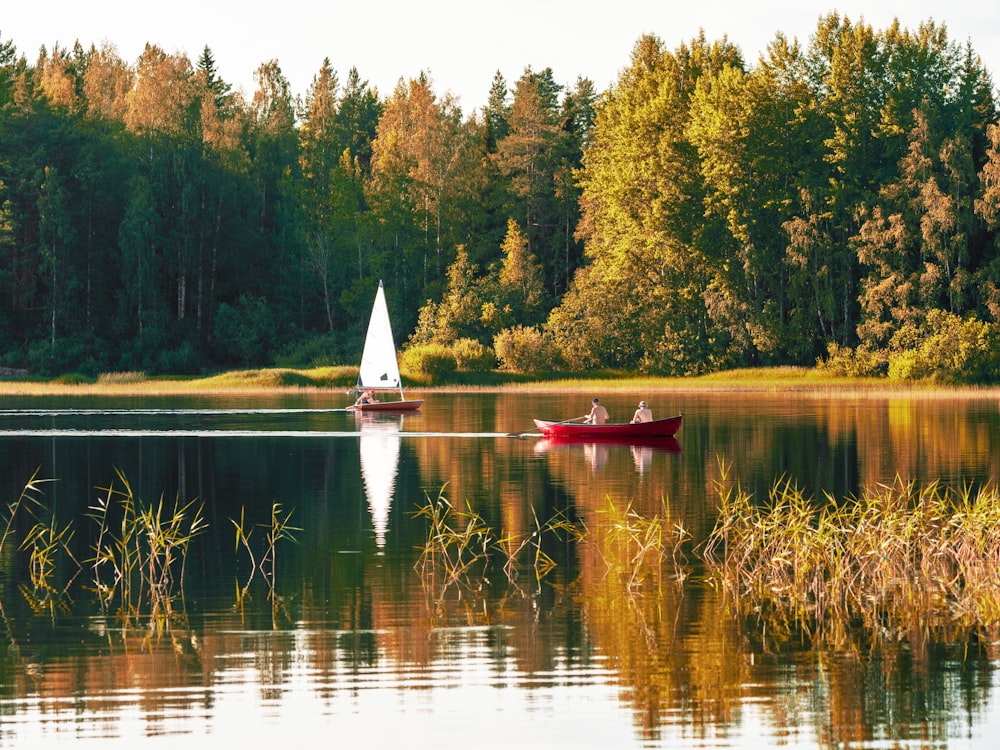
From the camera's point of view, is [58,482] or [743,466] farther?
[743,466]

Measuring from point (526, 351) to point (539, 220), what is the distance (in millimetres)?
19182

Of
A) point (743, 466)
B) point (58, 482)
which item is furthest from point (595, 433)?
point (58, 482)

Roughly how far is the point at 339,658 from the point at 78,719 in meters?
3.01

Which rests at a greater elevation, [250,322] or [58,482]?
[250,322]

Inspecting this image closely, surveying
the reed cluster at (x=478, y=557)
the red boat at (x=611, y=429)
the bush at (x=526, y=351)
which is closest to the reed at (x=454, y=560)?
the reed cluster at (x=478, y=557)

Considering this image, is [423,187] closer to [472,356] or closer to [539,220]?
[539,220]

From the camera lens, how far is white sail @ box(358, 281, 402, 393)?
220 ft

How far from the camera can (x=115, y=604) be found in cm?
1758

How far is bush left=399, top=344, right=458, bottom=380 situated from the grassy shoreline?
683mm

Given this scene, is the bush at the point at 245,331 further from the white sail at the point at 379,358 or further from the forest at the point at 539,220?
the white sail at the point at 379,358

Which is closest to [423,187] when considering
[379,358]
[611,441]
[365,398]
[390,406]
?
[379,358]

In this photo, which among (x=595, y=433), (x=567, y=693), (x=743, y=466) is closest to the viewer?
(x=567, y=693)

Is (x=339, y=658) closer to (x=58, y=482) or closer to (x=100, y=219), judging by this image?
(x=58, y=482)

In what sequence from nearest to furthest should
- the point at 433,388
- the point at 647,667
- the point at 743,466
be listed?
the point at 647,667 < the point at 743,466 < the point at 433,388
